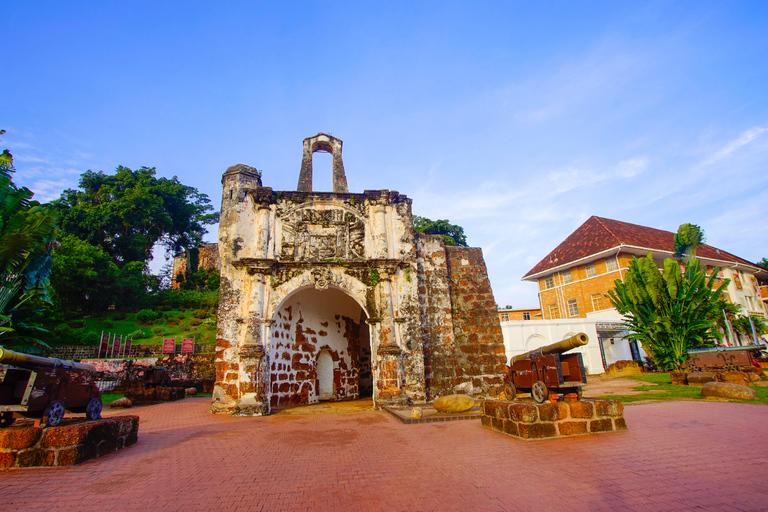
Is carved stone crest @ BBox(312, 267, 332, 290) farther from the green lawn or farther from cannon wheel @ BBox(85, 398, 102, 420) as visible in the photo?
the green lawn

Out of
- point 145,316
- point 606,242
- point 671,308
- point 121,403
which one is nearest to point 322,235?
point 121,403

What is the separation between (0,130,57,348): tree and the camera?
536 inches

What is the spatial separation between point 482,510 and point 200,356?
19.8m

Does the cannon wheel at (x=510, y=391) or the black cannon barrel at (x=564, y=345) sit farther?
the cannon wheel at (x=510, y=391)

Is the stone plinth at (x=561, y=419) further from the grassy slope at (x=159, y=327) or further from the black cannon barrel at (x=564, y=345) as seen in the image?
the grassy slope at (x=159, y=327)

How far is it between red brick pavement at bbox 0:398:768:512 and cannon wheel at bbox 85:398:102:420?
938mm

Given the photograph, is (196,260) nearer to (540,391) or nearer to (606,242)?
(606,242)

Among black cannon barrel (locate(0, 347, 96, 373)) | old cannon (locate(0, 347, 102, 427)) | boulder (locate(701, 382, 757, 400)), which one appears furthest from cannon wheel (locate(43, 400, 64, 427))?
boulder (locate(701, 382, 757, 400))

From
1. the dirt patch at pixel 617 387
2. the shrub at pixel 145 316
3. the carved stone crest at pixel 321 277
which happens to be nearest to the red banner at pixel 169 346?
the shrub at pixel 145 316

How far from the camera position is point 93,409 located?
6.77 m

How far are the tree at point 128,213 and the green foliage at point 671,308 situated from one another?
39.7 meters

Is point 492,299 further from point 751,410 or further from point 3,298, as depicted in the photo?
point 3,298

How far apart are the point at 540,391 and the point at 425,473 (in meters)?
3.78

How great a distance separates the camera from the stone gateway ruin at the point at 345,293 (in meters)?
10.8
